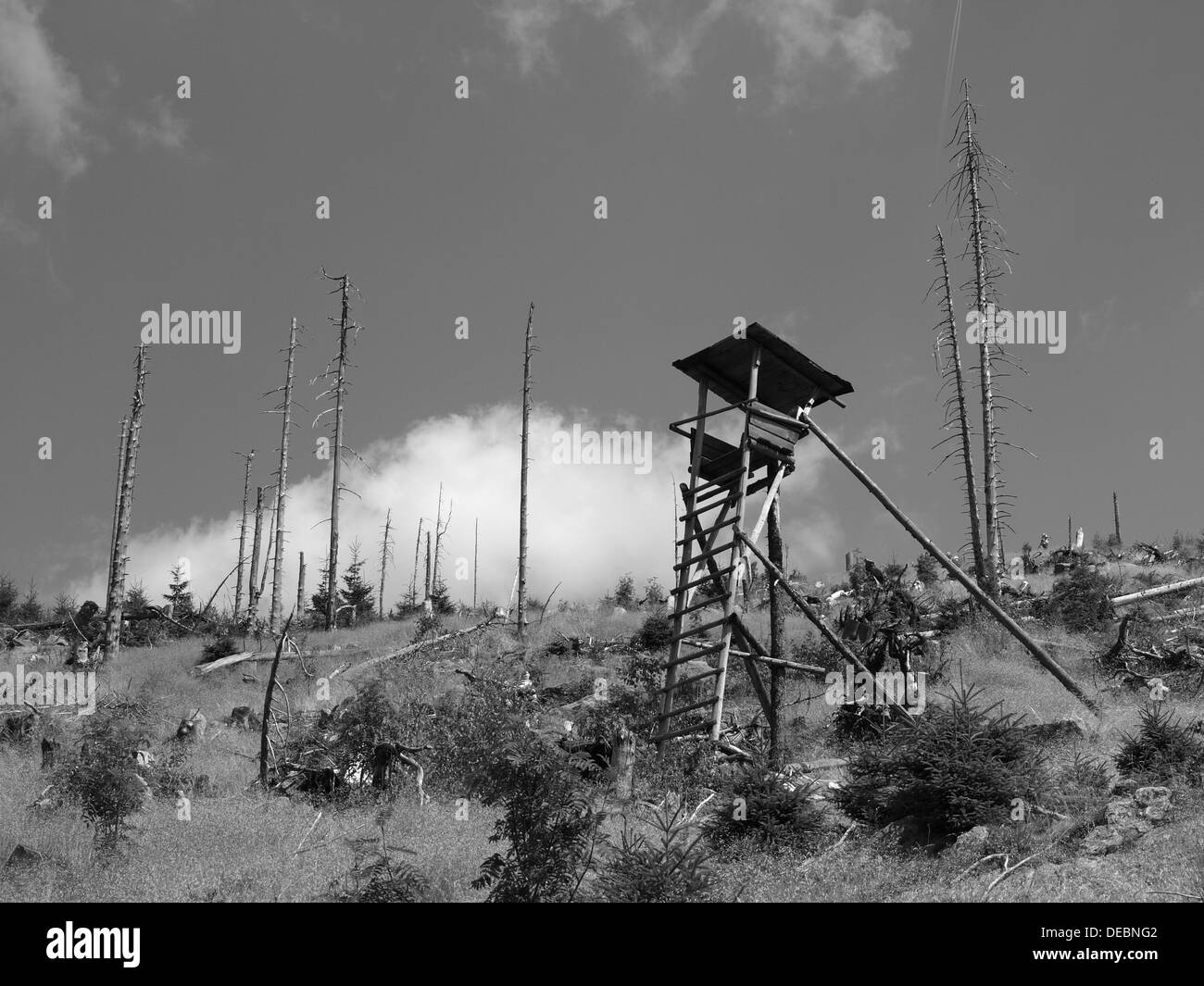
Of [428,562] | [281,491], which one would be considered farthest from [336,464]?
[428,562]

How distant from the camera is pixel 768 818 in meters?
10.9

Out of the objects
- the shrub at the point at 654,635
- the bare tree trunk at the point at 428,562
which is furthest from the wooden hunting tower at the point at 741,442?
the bare tree trunk at the point at 428,562

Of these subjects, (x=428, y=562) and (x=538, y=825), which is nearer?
(x=538, y=825)

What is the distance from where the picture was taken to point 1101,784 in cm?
1116

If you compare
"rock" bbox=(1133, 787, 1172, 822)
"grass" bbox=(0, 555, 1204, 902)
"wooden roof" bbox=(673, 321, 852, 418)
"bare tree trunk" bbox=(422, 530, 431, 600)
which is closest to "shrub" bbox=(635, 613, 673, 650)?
"grass" bbox=(0, 555, 1204, 902)

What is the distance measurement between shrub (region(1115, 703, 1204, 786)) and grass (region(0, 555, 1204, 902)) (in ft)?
3.06

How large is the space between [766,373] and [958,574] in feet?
13.6

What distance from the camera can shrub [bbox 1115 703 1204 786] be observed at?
11.1 m

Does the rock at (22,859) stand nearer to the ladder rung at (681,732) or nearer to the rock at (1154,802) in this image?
the ladder rung at (681,732)

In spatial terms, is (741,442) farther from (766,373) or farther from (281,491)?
(281,491)

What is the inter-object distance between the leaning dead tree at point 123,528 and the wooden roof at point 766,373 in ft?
72.5
